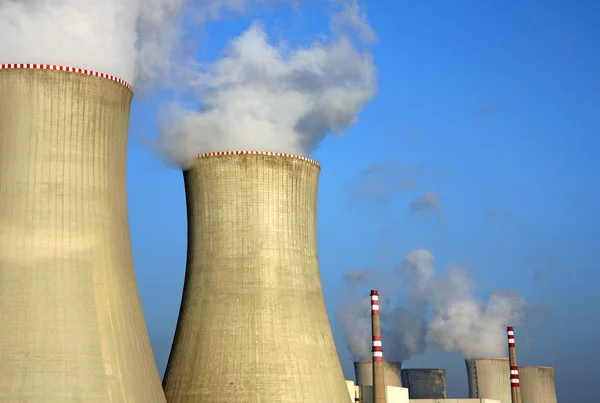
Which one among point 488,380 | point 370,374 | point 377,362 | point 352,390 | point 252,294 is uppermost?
point 252,294

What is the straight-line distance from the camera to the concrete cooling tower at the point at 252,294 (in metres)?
18.8

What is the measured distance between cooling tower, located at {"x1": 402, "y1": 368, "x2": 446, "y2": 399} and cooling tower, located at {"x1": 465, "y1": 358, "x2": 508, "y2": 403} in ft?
4.16

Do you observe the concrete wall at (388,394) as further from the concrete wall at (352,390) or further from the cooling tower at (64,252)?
the cooling tower at (64,252)

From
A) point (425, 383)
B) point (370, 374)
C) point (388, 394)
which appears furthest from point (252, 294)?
point (425, 383)

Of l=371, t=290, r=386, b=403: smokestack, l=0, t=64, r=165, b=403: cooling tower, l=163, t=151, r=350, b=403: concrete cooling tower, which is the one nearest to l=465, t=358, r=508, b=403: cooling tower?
l=371, t=290, r=386, b=403: smokestack

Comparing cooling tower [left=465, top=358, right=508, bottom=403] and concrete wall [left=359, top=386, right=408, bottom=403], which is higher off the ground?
cooling tower [left=465, top=358, right=508, bottom=403]

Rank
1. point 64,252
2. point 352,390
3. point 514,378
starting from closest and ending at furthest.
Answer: point 64,252, point 352,390, point 514,378

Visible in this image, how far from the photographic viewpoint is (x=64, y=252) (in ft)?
47.8

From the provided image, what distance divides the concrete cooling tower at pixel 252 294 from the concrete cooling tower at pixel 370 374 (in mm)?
16402

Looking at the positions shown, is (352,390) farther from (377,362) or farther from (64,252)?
(64,252)

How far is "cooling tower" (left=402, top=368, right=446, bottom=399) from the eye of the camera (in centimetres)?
3706

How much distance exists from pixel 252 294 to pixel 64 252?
223 inches

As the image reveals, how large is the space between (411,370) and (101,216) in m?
25.4

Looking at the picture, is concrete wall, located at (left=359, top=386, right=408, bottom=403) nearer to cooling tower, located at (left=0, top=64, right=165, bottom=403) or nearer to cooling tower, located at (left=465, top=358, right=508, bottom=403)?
cooling tower, located at (left=465, top=358, right=508, bottom=403)
